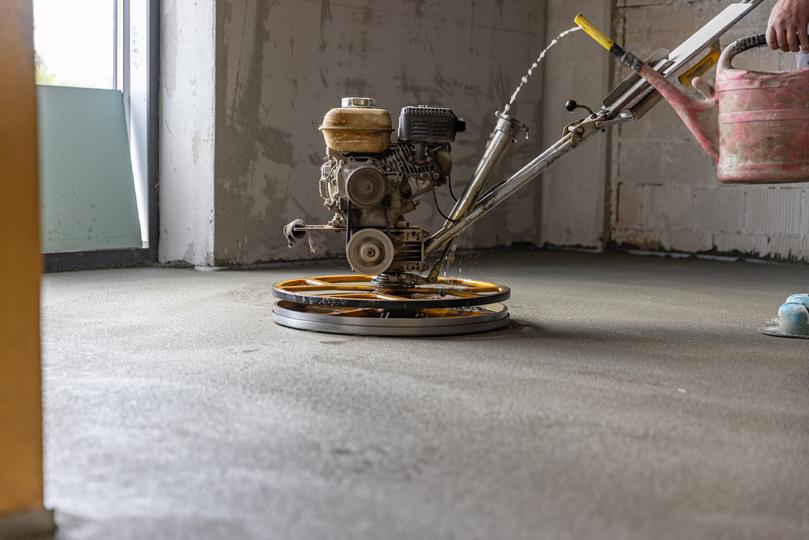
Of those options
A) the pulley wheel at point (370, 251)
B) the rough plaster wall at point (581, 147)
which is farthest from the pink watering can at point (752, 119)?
the rough plaster wall at point (581, 147)

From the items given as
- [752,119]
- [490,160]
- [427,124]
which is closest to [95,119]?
[427,124]

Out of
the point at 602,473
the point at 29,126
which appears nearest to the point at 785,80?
the point at 602,473

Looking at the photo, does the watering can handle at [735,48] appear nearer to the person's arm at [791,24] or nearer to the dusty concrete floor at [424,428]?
the person's arm at [791,24]

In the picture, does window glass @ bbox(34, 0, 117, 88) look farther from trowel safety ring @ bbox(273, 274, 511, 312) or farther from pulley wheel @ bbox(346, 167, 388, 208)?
pulley wheel @ bbox(346, 167, 388, 208)

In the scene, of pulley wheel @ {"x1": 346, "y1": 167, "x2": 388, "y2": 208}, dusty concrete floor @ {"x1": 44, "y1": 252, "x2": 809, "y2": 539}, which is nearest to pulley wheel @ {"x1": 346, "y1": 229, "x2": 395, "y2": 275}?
pulley wheel @ {"x1": 346, "y1": 167, "x2": 388, "y2": 208}

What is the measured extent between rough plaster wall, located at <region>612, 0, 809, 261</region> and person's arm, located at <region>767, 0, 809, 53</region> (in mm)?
3244

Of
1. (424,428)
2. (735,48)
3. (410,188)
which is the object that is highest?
(735,48)

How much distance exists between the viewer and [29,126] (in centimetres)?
160

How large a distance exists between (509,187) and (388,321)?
696 millimetres

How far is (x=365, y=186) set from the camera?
3635 millimetres

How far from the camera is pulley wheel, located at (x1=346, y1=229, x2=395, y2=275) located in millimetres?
3666

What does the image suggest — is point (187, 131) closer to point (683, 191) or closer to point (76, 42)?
point (76, 42)

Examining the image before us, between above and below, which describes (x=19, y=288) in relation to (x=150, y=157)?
below

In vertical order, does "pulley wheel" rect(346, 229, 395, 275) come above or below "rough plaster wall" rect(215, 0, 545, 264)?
below
